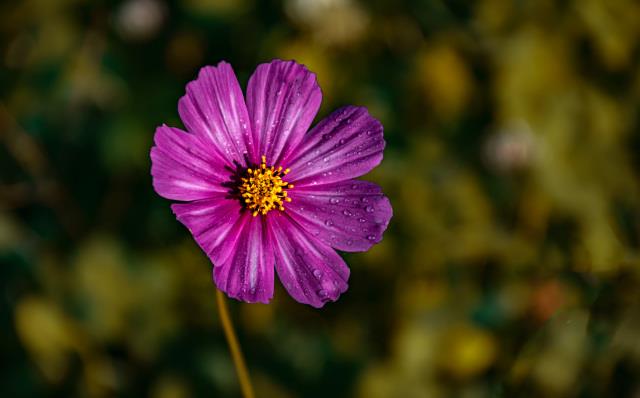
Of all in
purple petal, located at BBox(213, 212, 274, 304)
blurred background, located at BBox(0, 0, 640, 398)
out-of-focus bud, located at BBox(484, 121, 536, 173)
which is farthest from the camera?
out-of-focus bud, located at BBox(484, 121, 536, 173)

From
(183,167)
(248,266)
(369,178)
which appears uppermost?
(369,178)

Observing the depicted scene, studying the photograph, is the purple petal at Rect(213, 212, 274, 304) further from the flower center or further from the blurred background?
the blurred background

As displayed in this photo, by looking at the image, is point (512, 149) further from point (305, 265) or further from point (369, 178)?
point (305, 265)

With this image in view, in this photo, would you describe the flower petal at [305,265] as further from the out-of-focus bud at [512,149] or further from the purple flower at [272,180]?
the out-of-focus bud at [512,149]

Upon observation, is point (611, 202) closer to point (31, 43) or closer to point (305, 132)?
point (305, 132)

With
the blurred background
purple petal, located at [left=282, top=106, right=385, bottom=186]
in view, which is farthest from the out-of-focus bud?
purple petal, located at [left=282, top=106, right=385, bottom=186]

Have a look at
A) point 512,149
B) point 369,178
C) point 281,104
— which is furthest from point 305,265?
point 512,149
